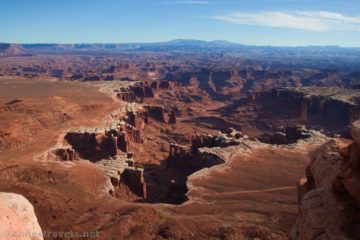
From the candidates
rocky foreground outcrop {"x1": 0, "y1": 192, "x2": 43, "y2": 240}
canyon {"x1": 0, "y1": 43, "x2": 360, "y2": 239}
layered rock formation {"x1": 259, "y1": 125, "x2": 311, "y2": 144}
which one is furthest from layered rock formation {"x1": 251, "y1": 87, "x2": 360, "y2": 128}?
rocky foreground outcrop {"x1": 0, "y1": 192, "x2": 43, "y2": 240}

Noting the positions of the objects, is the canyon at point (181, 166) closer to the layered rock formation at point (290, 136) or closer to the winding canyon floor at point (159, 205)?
the winding canyon floor at point (159, 205)

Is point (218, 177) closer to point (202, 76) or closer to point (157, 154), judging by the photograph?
point (157, 154)

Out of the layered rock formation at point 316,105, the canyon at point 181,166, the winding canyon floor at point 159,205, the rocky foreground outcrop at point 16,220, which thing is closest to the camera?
the rocky foreground outcrop at point 16,220

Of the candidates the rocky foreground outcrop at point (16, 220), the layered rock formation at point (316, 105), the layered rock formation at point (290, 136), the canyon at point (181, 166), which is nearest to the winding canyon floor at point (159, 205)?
the canyon at point (181, 166)

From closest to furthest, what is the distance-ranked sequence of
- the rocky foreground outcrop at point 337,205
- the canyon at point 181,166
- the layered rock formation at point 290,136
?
the rocky foreground outcrop at point 337,205, the canyon at point 181,166, the layered rock formation at point 290,136

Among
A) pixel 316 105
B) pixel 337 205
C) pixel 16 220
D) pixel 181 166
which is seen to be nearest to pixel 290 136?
pixel 181 166

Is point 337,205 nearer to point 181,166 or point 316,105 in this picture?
point 181,166
